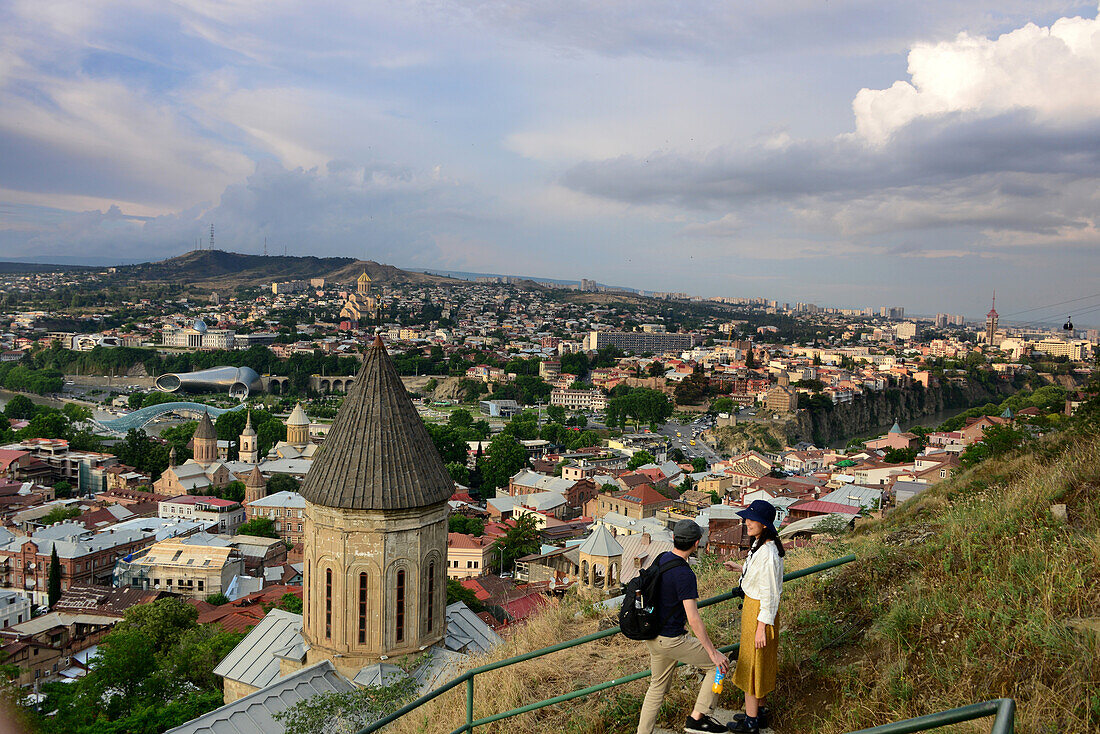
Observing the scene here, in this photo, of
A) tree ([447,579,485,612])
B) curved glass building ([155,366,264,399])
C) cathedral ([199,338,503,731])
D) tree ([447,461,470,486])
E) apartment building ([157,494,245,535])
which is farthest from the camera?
curved glass building ([155,366,264,399])

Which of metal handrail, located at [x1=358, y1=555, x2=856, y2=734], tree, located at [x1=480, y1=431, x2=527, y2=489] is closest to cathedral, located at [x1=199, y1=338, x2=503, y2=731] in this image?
metal handrail, located at [x1=358, y1=555, x2=856, y2=734]

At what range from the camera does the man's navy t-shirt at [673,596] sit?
2.52 m

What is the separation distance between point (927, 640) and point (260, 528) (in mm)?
23154

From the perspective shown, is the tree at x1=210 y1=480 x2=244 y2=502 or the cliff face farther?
the cliff face

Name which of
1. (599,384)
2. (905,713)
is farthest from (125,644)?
(599,384)

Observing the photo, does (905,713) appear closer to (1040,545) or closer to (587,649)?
(1040,545)

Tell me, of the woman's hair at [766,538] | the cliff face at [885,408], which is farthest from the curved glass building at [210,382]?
the woman's hair at [766,538]

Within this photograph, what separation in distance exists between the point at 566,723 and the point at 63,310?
102 m

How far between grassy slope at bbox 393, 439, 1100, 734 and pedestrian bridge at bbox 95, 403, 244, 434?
3940 centimetres

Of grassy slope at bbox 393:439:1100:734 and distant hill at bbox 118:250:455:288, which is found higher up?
distant hill at bbox 118:250:455:288

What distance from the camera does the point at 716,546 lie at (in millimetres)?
15977

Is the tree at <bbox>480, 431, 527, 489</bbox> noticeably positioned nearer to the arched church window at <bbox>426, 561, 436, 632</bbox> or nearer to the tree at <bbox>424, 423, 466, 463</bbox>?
the tree at <bbox>424, 423, 466, 463</bbox>

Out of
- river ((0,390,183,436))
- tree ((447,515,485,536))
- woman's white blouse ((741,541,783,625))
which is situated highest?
woman's white blouse ((741,541,783,625))

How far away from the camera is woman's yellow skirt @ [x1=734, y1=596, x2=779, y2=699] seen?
2465mm
